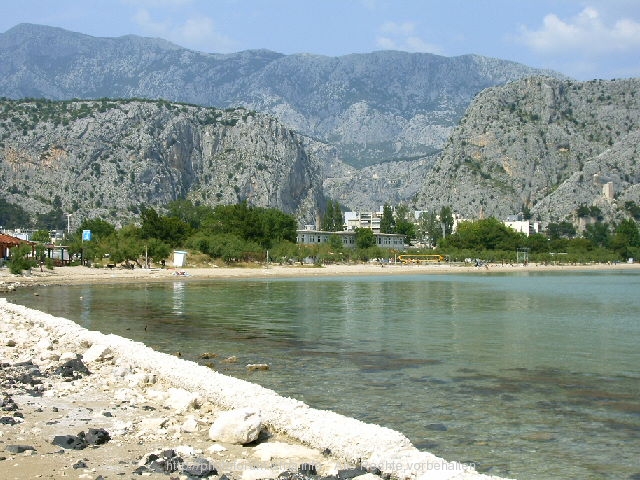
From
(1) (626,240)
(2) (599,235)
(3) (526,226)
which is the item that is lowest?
(1) (626,240)

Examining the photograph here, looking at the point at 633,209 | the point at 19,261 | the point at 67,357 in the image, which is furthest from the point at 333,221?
the point at 67,357

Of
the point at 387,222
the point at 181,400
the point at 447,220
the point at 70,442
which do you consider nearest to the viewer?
the point at 70,442

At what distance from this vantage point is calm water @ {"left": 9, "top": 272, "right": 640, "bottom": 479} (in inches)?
429

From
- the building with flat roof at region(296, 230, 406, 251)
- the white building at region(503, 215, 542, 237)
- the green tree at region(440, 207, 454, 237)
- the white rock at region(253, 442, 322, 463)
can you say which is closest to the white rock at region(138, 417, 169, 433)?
the white rock at region(253, 442, 322, 463)

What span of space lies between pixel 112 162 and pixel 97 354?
166 m

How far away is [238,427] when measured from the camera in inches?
380

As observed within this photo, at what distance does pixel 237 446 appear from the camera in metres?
9.55

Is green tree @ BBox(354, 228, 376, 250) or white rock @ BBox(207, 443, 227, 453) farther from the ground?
green tree @ BBox(354, 228, 376, 250)

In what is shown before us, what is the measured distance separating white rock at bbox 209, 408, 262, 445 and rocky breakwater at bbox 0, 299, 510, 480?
1 centimetres

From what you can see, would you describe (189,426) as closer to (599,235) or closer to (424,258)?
(424,258)

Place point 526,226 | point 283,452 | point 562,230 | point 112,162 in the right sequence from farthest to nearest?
point 526,226
point 562,230
point 112,162
point 283,452

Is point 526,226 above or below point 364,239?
above

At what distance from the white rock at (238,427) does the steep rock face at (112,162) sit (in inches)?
6325

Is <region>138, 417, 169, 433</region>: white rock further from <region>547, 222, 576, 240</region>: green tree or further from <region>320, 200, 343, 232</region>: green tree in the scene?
<region>547, 222, 576, 240</region>: green tree
